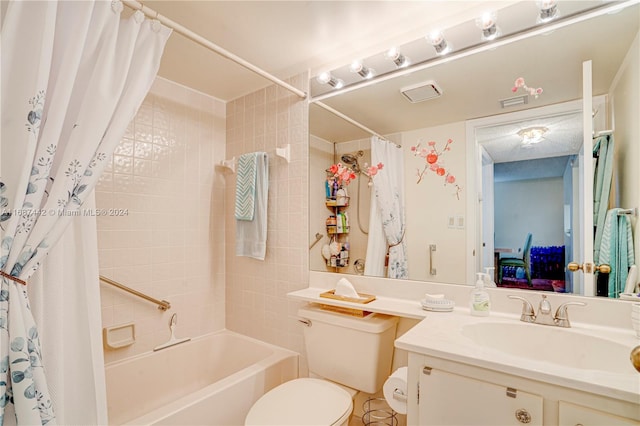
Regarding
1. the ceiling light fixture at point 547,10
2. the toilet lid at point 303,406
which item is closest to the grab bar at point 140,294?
the toilet lid at point 303,406

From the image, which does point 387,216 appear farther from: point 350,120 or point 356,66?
point 356,66

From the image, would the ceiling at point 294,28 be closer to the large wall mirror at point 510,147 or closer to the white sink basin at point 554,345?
the large wall mirror at point 510,147

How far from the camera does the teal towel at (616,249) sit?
43.6 inches

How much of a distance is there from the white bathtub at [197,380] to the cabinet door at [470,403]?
1.00 metres

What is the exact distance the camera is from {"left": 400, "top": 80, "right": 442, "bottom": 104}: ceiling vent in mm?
1523

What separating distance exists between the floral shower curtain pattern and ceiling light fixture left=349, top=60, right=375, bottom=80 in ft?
3.65

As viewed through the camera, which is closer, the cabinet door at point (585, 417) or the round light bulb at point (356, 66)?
the cabinet door at point (585, 417)

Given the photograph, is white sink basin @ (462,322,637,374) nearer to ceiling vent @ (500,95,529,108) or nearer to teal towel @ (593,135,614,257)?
teal towel @ (593,135,614,257)

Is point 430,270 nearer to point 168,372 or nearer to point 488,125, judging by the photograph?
point 488,125

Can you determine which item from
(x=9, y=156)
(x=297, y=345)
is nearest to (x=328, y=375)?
(x=297, y=345)

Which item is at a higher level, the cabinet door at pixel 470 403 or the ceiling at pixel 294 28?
the ceiling at pixel 294 28

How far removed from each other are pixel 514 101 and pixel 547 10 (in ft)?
1.17

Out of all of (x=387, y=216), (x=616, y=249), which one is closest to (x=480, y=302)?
(x=616, y=249)

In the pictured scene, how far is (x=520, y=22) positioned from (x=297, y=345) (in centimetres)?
204
